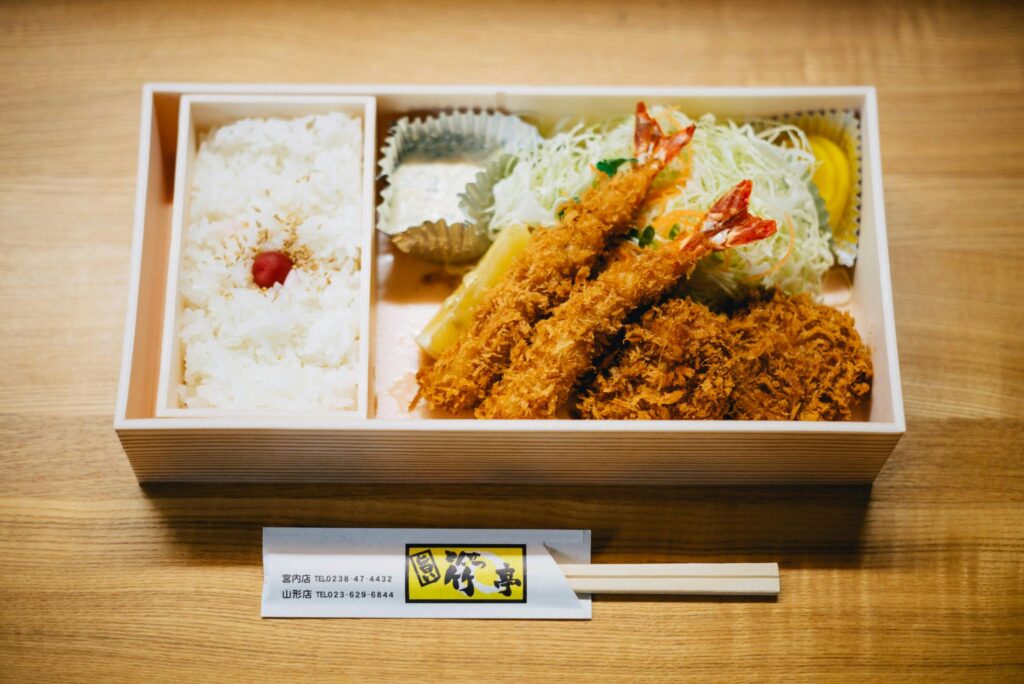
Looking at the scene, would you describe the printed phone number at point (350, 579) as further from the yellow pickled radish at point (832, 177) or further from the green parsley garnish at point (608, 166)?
the yellow pickled radish at point (832, 177)

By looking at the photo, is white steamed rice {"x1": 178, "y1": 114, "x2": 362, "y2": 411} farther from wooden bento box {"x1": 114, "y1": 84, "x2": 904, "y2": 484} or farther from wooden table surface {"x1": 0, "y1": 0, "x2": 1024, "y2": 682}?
wooden table surface {"x1": 0, "y1": 0, "x2": 1024, "y2": 682}

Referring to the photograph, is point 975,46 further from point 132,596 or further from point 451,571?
point 132,596

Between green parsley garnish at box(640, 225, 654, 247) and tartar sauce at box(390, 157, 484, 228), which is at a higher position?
tartar sauce at box(390, 157, 484, 228)

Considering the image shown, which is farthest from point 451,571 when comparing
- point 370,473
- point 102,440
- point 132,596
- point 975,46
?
point 975,46

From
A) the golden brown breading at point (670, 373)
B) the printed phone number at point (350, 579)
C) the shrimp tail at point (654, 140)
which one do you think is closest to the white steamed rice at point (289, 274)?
the printed phone number at point (350, 579)

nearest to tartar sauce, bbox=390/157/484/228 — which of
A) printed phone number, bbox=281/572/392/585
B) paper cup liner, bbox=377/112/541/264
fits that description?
paper cup liner, bbox=377/112/541/264

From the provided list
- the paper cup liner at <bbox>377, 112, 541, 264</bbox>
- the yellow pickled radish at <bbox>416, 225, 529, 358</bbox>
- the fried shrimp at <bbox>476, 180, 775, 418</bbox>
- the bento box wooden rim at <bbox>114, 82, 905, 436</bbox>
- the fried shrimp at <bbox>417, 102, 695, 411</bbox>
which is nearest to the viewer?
the bento box wooden rim at <bbox>114, 82, 905, 436</bbox>
